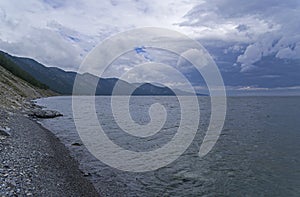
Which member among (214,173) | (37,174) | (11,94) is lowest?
(11,94)

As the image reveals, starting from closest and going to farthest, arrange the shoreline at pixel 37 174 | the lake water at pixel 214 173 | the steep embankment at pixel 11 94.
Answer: the shoreline at pixel 37 174 < the lake water at pixel 214 173 < the steep embankment at pixel 11 94

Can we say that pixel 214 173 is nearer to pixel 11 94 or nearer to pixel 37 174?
pixel 37 174

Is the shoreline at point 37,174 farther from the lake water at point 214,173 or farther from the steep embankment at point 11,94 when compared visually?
the steep embankment at point 11,94

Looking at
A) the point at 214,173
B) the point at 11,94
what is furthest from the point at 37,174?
the point at 11,94

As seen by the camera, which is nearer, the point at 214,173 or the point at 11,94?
the point at 214,173

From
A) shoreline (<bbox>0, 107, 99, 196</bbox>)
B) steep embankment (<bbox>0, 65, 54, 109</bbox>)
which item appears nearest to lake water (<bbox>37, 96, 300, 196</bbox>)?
shoreline (<bbox>0, 107, 99, 196</bbox>)

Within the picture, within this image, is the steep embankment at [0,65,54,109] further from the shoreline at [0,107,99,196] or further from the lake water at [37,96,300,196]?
the shoreline at [0,107,99,196]

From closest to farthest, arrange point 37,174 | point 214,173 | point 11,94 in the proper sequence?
point 37,174
point 214,173
point 11,94

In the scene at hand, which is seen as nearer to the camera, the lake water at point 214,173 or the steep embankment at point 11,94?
the lake water at point 214,173

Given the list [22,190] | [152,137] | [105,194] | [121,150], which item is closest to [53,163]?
[105,194]

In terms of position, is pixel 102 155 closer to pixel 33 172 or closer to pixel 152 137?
pixel 33 172

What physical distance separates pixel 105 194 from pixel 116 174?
4.81 metres

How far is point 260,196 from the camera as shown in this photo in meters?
18.5

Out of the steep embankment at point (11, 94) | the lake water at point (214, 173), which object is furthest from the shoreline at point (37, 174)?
the steep embankment at point (11, 94)
